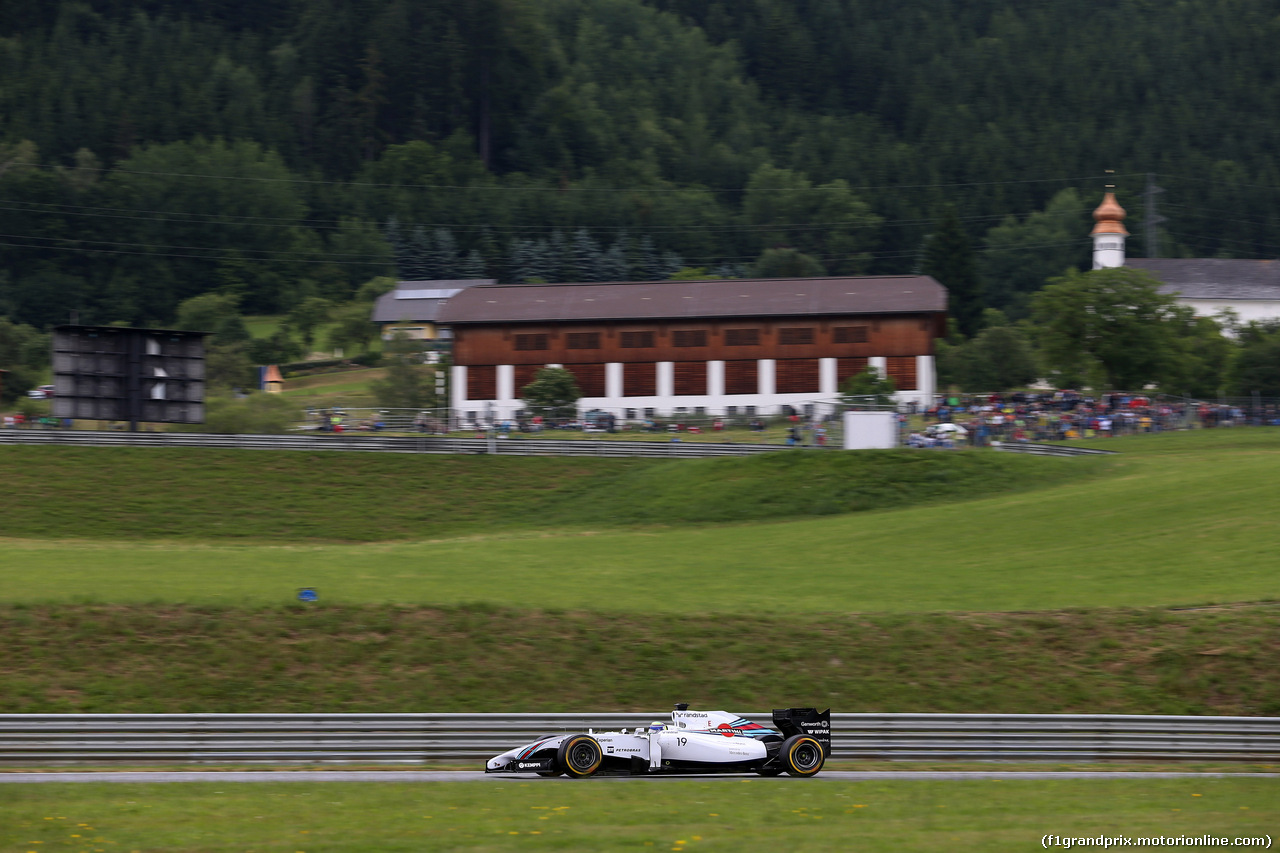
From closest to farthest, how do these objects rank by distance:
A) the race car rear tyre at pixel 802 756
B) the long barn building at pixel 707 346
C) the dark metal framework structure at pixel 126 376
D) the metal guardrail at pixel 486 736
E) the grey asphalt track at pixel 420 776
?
the grey asphalt track at pixel 420 776 → the race car rear tyre at pixel 802 756 → the metal guardrail at pixel 486 736 → the dark metal framework structure at pixel 126 376 → the long barn building at pixel 707 346

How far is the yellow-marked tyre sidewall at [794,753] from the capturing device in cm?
1825

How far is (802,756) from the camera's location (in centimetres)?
1836

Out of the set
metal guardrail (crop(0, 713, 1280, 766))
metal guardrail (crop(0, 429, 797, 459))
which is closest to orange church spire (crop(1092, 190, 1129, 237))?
metal guardrail (crop(0, 429, 797, 459))

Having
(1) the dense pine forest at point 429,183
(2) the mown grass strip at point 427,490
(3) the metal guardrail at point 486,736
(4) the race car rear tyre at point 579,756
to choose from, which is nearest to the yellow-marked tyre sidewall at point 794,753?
(3) the metal guardrail at point 486,736

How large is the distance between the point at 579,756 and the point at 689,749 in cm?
151

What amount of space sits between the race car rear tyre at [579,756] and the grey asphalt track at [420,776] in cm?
19

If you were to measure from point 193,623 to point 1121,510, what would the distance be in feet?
84.8

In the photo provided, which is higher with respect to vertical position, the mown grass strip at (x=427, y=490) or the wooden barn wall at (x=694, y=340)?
the wooden barn wall at (x=694, y=340)

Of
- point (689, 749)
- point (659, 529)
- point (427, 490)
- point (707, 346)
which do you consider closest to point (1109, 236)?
point (707, 346)

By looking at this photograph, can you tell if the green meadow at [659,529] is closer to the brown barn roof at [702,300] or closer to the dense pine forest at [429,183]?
the brown barn roof at [702,300]

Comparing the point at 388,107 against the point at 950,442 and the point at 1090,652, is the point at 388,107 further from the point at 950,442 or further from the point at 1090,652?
the point at 1090,652

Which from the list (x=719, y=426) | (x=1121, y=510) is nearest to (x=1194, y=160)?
(x=719, y=426)

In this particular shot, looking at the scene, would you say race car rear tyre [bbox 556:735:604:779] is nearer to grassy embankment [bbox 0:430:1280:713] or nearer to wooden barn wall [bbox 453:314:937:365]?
grassy embankment [bbox 0:430:1280:713]

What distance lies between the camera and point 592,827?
14891 millimetres
